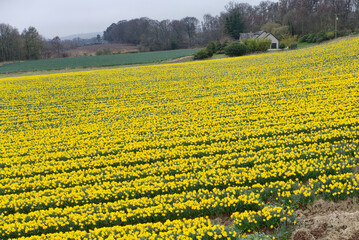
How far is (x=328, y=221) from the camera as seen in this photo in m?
6.19

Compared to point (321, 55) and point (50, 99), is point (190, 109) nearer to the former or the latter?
point (50, 99)

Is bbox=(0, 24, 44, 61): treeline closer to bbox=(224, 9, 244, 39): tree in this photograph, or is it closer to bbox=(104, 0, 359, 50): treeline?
bbox=(104, 0, 359, 50): treeline

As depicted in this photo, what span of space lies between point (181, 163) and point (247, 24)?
101m

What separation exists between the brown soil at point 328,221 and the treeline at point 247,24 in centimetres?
6645

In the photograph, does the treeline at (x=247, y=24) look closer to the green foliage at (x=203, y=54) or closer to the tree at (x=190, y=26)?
the tree at (x=190, y=26)

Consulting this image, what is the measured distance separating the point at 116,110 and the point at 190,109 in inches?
211

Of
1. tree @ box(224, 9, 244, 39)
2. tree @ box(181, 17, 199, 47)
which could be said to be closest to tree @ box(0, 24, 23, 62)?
tree @ box(181, 17, 199, 47)

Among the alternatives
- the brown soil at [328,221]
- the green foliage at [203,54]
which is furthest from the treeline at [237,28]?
the brown soil at [328,221]

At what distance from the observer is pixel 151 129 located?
14258 millimetres

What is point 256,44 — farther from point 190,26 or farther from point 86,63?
point 190,26

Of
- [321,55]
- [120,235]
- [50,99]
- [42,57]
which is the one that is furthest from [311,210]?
[42,57]

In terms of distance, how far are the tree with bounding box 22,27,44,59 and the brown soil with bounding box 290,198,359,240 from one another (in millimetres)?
95221

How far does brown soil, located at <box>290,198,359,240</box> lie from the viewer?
19.1 feet

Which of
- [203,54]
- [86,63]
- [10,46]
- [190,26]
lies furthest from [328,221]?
[190,26]
